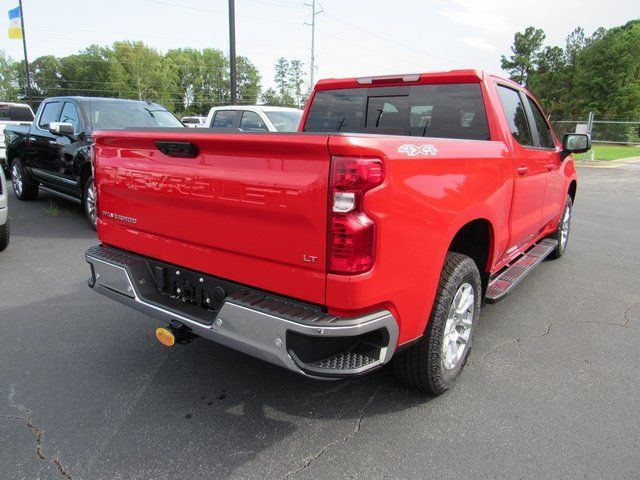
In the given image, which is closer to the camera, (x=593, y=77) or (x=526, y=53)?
(x=593, y=77)

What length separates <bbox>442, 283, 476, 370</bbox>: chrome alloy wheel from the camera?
2768 mm

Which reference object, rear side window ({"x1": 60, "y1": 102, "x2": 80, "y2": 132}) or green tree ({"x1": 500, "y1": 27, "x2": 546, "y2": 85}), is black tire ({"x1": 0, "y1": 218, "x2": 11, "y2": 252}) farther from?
green tree ({"x1": 500, "y1": 27, "x2": 546, "y2": 85})

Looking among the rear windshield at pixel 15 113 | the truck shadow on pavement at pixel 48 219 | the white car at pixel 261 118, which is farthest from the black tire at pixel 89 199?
the rear windshield at pixel 15 113

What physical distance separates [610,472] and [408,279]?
1.35 m

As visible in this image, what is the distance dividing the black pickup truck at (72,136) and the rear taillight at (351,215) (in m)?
5.38

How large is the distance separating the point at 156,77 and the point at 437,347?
9689 cm

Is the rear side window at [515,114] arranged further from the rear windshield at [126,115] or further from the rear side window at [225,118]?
the rear side window at [225,118]

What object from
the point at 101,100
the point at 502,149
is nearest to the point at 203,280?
the point at 502,149

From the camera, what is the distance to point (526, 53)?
214ft

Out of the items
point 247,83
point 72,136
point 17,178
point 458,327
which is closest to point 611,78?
point 17,178

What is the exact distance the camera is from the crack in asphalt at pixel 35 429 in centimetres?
223

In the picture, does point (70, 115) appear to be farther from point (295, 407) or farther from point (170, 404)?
point (295, 407)

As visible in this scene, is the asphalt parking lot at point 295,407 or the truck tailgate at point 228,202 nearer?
the truck tailgate at point 228,202

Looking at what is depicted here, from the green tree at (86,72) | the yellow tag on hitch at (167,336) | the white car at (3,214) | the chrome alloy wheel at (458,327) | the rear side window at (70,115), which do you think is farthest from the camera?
the green tree at (86,72)
